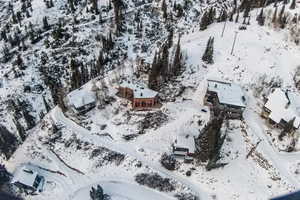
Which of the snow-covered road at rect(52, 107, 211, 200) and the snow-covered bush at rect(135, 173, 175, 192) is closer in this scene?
the snow-covered road at rect(52, 107, 211, 200)

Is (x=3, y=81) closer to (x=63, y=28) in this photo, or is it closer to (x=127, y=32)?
(x=63, y=28)

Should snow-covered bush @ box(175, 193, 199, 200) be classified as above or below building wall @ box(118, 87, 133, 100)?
below

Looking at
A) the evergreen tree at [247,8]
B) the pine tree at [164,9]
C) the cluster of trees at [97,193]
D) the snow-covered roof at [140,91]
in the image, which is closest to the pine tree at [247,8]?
the evergreen tree at [247,8]

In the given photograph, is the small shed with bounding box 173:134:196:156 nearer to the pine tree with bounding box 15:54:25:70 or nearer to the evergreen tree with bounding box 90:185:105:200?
the evergreen tree with bounding box 90:185:105:200

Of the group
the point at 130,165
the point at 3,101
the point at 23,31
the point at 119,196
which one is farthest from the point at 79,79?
the point at 23,31

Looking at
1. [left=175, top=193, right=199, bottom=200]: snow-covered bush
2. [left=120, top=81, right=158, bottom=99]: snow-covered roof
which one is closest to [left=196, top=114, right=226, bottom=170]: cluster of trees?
[left=175, top=193, right=199, bottom=200]: snow-covered bush

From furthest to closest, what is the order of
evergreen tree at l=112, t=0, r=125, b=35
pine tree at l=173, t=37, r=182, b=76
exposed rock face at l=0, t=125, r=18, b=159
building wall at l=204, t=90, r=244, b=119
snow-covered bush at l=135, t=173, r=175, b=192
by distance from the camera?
evergreen tree at l=112, t=0, r=125, b=35 < pine tree at l=173, t=37, r=182, b=76 < exposed rock face at l=0, t=125, r=18, b=159 < building wall at l=204, t=90, r=244, b=119 < snow-covered bush at l=135, t=173, r=175, b=192

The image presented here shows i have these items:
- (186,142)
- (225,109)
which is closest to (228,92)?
(225,109)
